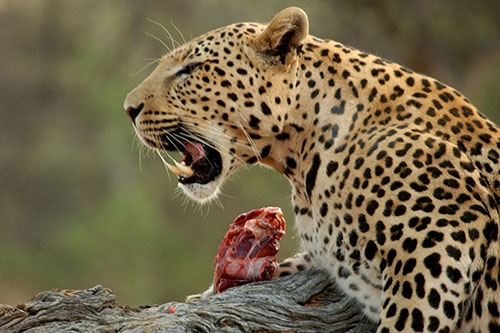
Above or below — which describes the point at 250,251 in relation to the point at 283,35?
below

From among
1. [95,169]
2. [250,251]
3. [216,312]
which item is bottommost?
[216,312]

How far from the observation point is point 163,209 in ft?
64.2

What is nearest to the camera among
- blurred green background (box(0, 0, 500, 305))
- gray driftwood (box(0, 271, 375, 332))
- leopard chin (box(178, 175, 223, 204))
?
gray driftwood (box(0, 271, 375, 332))

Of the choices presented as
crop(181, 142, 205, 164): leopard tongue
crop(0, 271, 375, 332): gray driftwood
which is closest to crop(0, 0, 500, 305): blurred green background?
crop(181, 142, 205, 164): leopard tongue

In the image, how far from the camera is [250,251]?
5.02m

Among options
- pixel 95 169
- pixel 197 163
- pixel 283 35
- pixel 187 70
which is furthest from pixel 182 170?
pixel 95 169

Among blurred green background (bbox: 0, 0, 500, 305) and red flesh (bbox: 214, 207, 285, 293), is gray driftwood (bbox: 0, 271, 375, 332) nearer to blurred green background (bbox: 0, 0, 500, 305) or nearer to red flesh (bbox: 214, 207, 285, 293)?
red flesh (bbox: 214, 207, 285, 293)

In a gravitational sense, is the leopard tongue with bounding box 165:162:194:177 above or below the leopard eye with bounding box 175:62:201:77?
below

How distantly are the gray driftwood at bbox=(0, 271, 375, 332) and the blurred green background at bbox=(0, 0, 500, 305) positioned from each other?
1258 cm

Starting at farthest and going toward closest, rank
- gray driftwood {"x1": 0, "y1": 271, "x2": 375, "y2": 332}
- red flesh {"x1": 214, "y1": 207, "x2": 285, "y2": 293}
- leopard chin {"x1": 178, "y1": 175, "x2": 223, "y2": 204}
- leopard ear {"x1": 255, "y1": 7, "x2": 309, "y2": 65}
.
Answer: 1. leopard chin {"x1": 178, "y1": 175, "x2": 223, "y2": 204}
2. red flesh {"x1": 214, "y1": 207, "x2": 285, "y2": 293}
3. leopard ear {"x1": 255, "y1": 7, "x2": 309, "y2": 65}
4. gray driftwood {"x1": 0, "y1": 271, "x2": 375, "y2": 332}

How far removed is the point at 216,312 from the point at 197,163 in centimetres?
119

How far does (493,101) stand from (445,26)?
89.3 inches

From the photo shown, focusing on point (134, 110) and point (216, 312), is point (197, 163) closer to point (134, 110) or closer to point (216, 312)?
point (134, 110)

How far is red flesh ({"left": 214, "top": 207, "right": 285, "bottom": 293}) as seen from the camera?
196 inches
